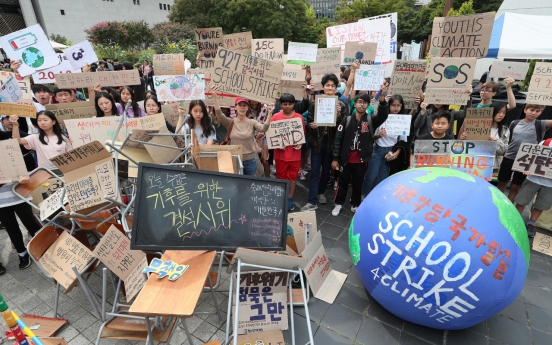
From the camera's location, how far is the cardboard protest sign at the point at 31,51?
5.91m

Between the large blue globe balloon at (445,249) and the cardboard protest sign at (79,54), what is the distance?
747cm

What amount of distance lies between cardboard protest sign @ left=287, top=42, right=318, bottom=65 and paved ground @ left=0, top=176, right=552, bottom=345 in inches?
200

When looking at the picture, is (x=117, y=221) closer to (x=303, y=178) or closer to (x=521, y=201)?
(x=303, y=178)

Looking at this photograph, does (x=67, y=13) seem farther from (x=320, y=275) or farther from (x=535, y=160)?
(x=535, y=160)

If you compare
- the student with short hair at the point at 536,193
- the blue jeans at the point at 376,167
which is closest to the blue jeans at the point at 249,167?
the blue jeans at the point at 376,167

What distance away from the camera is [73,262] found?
10.3 ft

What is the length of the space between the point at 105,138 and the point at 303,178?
4.39 metres

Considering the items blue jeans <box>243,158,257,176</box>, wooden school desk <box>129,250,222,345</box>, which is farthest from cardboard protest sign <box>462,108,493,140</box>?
wooden school desk <box>129,250,222,345</box>

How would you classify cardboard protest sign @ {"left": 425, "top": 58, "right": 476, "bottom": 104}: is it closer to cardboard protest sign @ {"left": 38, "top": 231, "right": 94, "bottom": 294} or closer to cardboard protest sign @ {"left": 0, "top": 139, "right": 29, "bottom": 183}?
cardboard protest sign @ {"left": 38, "top": 231, "right": 94, "bottom": 294}

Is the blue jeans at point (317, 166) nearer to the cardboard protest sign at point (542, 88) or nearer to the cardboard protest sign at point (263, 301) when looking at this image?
the cardboard protest sign at point (263, 301)

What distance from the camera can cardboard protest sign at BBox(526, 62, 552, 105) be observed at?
4758mm

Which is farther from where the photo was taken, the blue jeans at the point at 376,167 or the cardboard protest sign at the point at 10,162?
the blue jeans at the point at 376,167

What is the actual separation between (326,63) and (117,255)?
18.7ft

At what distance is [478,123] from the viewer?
16.5 feet
